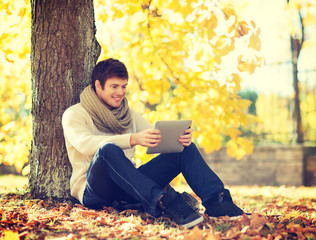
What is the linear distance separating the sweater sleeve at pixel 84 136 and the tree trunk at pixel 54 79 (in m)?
0.41

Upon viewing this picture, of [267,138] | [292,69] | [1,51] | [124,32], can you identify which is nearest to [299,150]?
[267,138]

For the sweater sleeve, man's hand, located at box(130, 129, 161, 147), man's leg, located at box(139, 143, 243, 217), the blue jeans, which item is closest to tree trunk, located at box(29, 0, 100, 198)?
the sweater sleeve

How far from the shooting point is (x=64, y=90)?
11.9 ft

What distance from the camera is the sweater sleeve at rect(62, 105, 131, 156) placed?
2957 millimetres

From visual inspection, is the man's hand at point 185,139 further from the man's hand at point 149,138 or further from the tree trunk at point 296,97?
the tree trunk at point 296,97

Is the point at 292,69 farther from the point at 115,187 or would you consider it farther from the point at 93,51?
the point at 115,187

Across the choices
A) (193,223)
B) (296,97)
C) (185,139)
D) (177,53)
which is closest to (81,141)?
(185,139)

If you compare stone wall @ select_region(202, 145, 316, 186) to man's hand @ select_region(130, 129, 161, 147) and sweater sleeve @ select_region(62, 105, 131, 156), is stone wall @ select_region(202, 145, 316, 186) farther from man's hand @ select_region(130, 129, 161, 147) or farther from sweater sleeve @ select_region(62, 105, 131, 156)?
man's hand @ select_region(130, 129, 161, 147)

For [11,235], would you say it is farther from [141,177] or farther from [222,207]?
[222,207]

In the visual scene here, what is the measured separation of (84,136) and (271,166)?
5.78 metres

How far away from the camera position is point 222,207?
9.32 feet

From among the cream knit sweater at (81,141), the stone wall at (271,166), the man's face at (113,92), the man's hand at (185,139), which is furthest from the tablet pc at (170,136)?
the stone wall at (271,166)

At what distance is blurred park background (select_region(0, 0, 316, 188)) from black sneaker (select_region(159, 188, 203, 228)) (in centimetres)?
204

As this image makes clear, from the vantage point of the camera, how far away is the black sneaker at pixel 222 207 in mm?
2824
